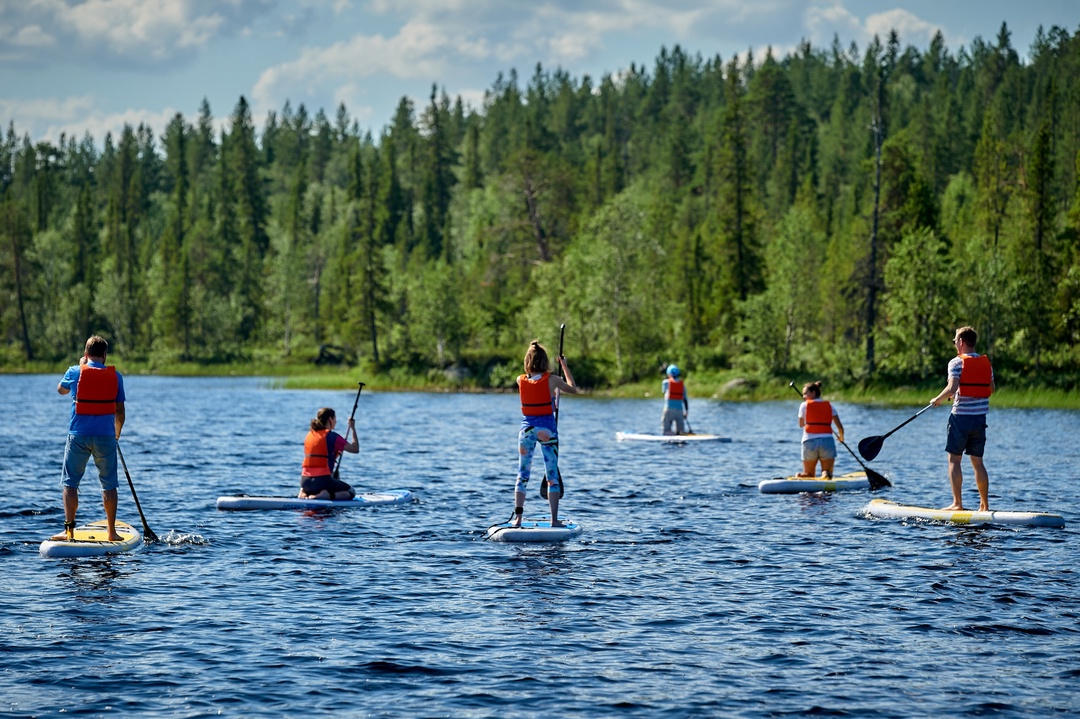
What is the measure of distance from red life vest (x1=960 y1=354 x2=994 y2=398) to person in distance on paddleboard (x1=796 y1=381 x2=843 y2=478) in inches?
171

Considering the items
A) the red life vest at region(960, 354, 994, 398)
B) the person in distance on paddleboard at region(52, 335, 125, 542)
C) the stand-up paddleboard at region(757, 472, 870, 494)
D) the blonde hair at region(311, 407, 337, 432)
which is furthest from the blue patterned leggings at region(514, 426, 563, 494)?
the stand-up paddleboard at region(757, 472, 870, 494)

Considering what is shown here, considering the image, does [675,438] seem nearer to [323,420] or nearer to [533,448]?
[323,420]

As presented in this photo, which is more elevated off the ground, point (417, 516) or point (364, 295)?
point (364, 295)

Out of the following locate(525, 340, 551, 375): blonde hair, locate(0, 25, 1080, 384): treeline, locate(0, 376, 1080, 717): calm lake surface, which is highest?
locate(0, 25, 1080, 384): treeline

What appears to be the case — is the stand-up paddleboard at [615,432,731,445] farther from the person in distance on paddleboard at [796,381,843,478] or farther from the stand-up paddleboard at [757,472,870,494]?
the stand-up paddleboard at [757,472,870,494]

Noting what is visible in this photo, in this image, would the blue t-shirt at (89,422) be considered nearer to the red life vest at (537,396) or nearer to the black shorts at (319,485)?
the red life vest at (537,396)

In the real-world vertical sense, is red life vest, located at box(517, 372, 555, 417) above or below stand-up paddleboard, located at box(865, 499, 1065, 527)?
above

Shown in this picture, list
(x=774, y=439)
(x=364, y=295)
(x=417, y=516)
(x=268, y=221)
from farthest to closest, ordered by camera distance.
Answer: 1. (x=268, y=221)
2. (x=364, y=295)
3. (x=774, y=439)
4. (x=417, y=516)

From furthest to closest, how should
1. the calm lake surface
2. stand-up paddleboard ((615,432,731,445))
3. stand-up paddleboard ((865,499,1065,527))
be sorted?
stand-up paddleboard ((615,432,731,445))
stand-up paddleboard ((865,499,1065,527))
the calm lake surface

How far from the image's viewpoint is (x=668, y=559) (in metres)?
14.8

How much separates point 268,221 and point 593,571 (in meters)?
140

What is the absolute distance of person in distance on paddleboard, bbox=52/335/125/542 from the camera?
14109mm

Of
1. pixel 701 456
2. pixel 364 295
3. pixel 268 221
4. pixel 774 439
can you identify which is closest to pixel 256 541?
pixel 701 456

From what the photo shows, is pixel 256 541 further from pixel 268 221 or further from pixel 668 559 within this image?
pixel 268 221
